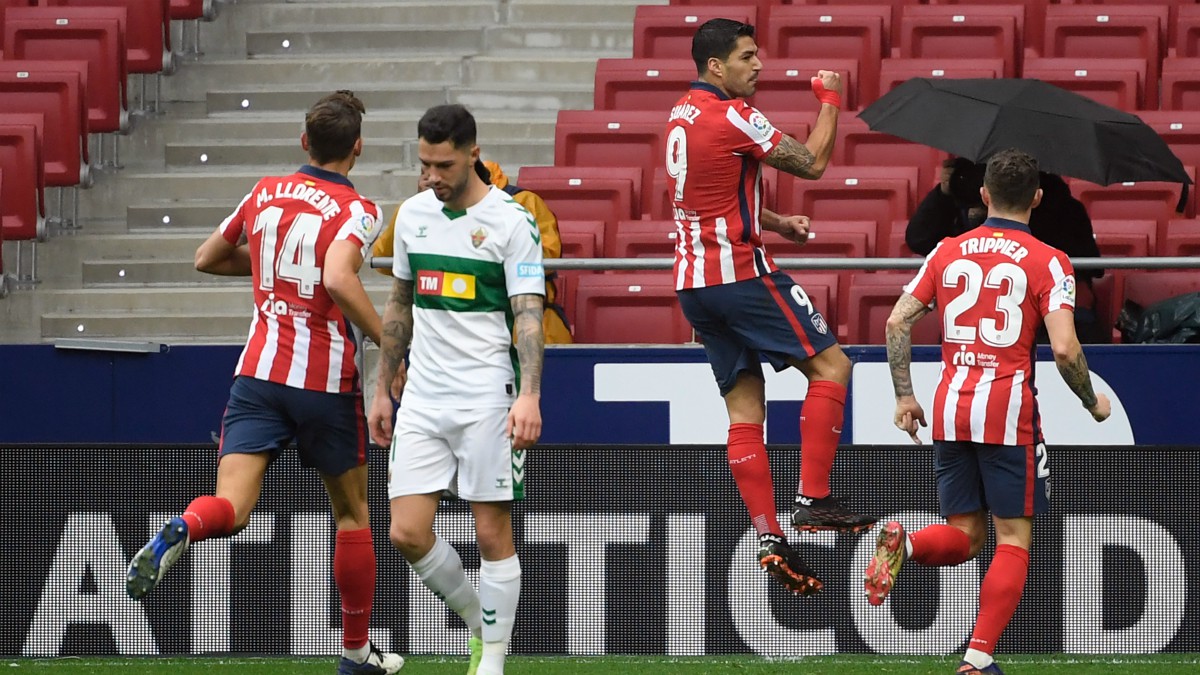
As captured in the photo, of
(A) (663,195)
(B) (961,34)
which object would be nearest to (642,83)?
(A) (663,195)

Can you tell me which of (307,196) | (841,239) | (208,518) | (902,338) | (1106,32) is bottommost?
(208,518)

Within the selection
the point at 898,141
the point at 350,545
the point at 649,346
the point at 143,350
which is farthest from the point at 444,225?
the point at 898,141

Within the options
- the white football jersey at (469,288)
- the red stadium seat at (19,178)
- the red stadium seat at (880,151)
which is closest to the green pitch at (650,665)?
the white football jersey at (469,288)

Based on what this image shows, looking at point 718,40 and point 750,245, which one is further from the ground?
point 718,40

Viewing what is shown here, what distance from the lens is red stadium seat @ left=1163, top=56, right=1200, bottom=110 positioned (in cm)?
1031

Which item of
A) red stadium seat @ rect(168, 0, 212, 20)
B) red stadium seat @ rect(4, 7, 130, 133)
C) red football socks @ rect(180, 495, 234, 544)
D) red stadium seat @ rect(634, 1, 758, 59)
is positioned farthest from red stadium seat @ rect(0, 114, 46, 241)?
Result: red football socks @ rect(180, 495, 234, 544)

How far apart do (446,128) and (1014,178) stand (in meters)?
1.89

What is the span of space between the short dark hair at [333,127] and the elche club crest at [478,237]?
63cm

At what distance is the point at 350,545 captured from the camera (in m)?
5.97

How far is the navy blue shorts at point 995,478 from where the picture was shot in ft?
19.5

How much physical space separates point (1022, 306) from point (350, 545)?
7.75ft

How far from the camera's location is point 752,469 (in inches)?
245

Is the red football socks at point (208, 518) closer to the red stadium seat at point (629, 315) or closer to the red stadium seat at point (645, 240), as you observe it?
the red stadium seat at point (629, 315)

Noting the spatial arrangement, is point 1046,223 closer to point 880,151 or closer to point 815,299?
point 815,299
